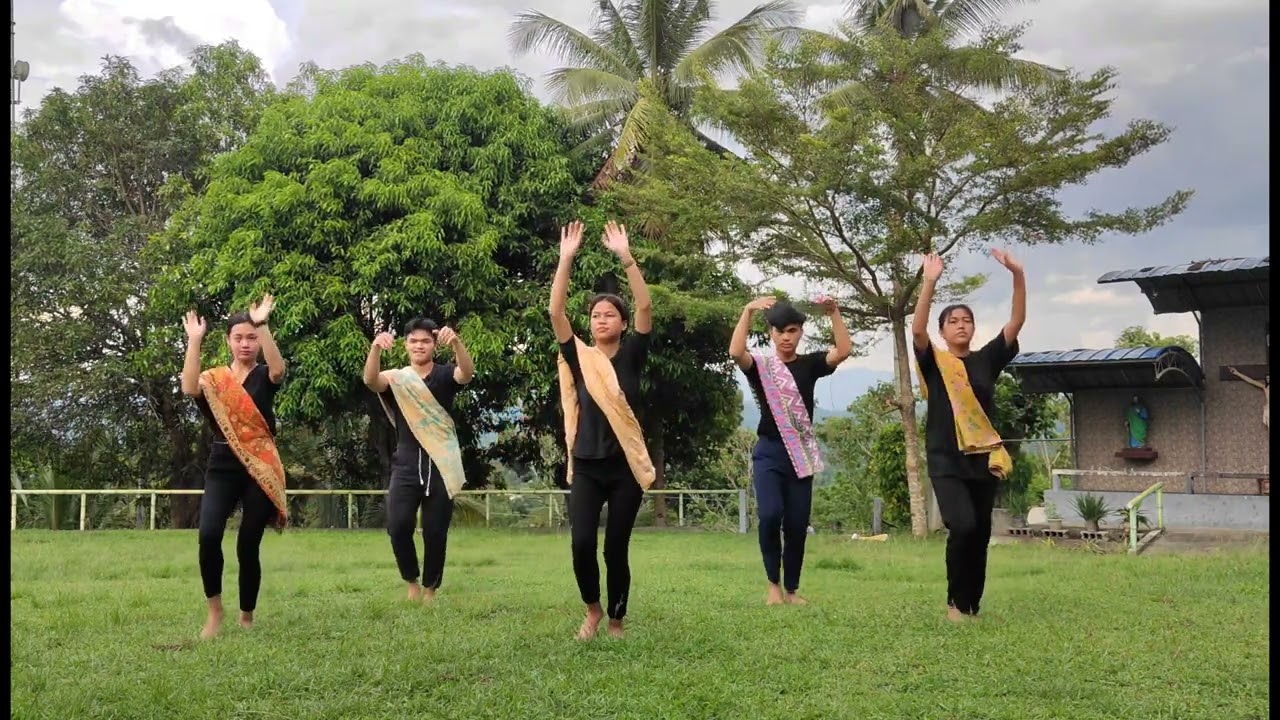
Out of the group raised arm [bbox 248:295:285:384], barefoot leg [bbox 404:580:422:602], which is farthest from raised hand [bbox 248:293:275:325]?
barefoot leg [bbox 404:580:422:602]

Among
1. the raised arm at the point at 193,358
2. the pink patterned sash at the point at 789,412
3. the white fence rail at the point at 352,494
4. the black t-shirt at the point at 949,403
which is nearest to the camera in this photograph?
the raised arm at the point at 193,358

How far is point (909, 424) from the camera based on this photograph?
19656 mm

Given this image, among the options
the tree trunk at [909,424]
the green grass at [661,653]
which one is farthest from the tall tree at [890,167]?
the green grass at [661,653]

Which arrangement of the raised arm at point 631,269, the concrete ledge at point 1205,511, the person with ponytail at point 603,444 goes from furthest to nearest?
the concrete ledge at point 1205,511 → the person with ponytail at point 603,444 → the raised arm at point 631,269

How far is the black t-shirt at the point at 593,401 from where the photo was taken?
241 inches

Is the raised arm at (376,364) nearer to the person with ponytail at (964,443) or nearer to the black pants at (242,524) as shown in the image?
the black pants at (242,524)

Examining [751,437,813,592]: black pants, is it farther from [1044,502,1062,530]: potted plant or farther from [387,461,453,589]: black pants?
[1044,502,1062,530]: potted plant

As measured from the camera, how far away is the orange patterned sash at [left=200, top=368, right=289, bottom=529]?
6.50m

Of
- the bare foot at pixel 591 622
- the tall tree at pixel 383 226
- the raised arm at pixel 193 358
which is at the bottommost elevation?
the bare foot at pixel 591 622

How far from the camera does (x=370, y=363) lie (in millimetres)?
7617

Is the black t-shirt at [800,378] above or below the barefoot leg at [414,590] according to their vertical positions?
above

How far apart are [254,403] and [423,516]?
1723 millimetres

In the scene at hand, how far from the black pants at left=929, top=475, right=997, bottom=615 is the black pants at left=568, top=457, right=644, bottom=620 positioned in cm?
179

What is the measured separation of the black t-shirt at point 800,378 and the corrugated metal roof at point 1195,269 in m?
12.5
